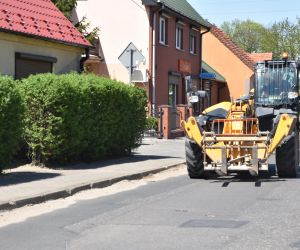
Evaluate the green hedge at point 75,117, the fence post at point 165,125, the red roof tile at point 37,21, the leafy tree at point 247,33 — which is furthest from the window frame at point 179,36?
the leafy tree at point 247,33

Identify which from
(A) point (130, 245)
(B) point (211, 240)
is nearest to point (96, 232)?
(A) point (130, 245)

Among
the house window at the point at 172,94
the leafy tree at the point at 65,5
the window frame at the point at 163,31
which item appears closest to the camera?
the leafy tree at the point at 65,5

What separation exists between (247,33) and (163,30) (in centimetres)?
5552

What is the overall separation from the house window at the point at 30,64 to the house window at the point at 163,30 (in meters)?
12.5

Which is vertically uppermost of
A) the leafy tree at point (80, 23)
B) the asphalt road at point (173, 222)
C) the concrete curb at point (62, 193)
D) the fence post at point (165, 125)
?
the leafy tree at point (80, 23)

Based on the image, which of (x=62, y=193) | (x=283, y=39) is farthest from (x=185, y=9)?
(x=283, y=39)

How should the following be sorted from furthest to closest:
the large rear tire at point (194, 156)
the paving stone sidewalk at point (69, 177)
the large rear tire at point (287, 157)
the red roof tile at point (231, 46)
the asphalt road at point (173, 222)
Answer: the red roof tile at point (231, 46) → the large rear tire at point (194, 156) → the large rear tire at point (287, 157) → the paving stone sidewalk at point (69, 177) → the asphalt road at point (173, 222)

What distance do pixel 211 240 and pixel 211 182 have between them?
575 cm

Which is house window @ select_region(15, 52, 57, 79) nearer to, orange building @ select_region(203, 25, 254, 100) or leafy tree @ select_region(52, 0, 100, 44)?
leafy tree @ select_region(52, 0, 100, 44)

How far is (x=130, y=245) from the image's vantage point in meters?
7.25

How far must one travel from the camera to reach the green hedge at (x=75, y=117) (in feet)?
45.4

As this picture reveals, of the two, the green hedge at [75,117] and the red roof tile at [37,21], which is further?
the red roof tile at [37,21]

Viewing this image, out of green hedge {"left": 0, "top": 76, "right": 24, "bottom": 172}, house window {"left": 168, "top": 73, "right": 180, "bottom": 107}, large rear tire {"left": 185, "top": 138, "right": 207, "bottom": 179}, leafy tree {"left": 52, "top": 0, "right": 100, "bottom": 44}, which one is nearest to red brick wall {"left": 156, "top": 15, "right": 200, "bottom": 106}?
house window {"left": 168, "top": 73, "right": 180, "bottom": 107}

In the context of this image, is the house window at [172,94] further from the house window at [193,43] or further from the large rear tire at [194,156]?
the large rear tire at [194,156]
